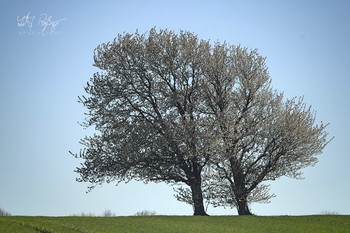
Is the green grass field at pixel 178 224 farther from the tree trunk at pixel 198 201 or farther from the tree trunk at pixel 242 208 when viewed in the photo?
the tree trunk at pixel 242 208

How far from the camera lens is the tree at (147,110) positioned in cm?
4053

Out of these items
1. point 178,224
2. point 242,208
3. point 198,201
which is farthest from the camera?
point 242,208

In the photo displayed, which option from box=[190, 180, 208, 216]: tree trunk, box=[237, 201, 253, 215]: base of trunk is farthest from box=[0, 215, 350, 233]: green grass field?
box=[237, 201, 253, 215]: base of trunk

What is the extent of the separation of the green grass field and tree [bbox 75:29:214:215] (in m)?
5.12

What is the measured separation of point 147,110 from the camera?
42156mm

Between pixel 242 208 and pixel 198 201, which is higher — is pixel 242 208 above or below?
below

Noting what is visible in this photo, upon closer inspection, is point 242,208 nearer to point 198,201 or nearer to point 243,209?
point 243,209

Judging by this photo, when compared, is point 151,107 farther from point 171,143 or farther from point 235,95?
point 235,95

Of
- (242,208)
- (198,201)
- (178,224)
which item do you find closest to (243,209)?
(242,208)

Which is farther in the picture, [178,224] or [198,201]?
[198,201]

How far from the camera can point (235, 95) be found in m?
43.0

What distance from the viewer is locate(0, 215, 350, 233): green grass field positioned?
3013cm

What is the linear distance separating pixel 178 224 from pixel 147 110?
12077 millimetres

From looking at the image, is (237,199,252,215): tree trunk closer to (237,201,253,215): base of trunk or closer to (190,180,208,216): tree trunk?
(237,201,253,215): base of trunk
